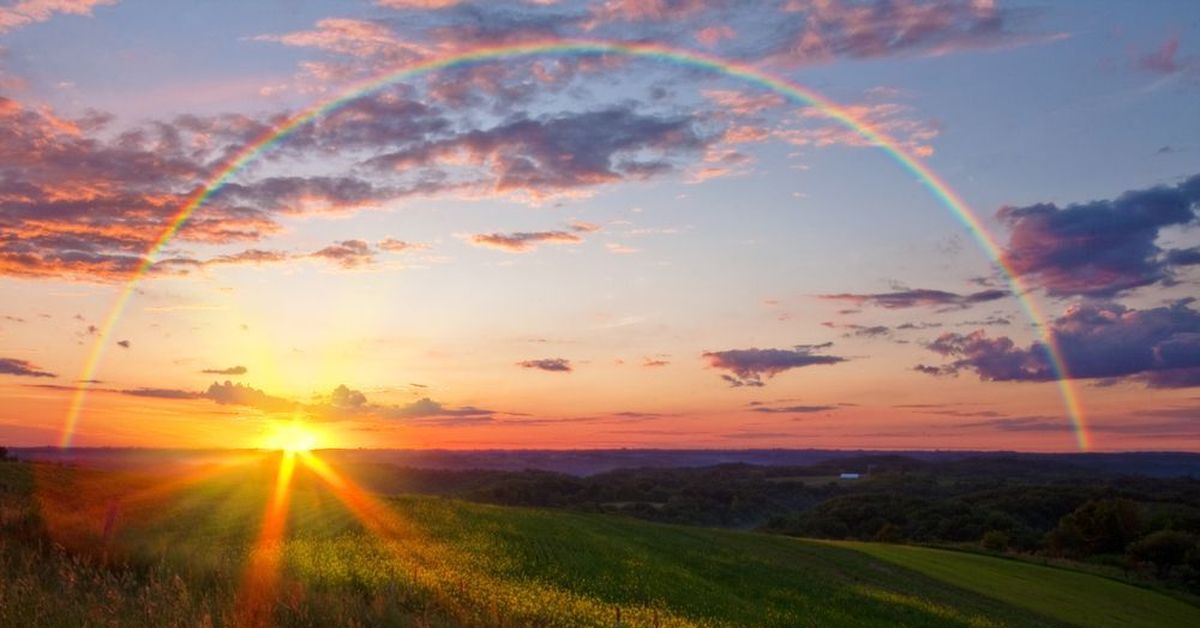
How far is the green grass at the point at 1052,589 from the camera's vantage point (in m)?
40.8

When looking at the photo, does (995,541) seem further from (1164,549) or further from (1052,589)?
(1052,589)

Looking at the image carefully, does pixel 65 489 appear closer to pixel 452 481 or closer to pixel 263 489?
pixel 263 489

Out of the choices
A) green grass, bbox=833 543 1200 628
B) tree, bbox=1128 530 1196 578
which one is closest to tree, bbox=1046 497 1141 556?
tree, bbox=1128 530 1196 578

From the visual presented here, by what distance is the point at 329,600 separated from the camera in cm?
1102

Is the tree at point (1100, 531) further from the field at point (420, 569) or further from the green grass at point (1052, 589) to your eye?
the field at point (420, 569)

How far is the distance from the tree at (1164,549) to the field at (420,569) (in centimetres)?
1885

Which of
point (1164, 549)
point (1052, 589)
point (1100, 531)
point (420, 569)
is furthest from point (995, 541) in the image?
point (420, 569)

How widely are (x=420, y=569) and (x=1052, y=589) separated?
124ft

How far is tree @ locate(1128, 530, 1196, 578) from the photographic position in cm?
6806

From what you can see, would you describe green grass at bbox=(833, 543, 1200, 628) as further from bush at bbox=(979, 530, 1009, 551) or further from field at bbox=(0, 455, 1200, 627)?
bush at bbox=(979, 530, 1009, 551)

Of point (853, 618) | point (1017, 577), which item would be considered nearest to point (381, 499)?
point (853, 618)

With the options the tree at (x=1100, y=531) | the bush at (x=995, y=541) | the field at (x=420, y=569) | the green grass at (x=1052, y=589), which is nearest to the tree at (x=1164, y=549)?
the tree at (x=1100, y=531)

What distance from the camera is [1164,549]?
6988 centimetres

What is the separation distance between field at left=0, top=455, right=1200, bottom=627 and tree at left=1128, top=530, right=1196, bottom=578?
61.8 feet
